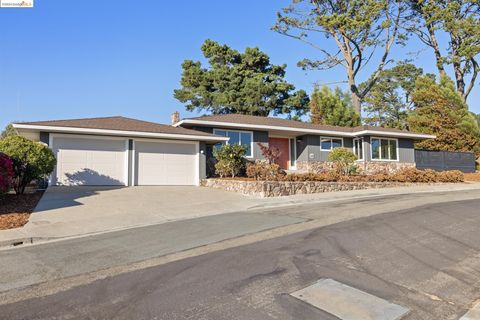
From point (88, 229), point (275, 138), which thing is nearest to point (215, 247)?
point (88, 229)

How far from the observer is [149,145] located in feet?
60.3

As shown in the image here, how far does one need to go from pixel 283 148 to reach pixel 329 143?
10.6 feet

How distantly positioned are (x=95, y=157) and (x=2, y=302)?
44.5 feet

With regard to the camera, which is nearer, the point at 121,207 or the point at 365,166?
the point at 121,207

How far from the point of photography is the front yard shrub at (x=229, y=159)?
1883 cm

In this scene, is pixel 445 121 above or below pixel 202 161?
above

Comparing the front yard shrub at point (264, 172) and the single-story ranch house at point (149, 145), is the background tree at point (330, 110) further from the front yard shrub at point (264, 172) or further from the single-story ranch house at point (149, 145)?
the front yard shrub at point (264, 172)

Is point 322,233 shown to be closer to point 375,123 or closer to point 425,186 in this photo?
point 425,186

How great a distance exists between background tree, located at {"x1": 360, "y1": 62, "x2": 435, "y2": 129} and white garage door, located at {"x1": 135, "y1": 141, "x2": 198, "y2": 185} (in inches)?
1352

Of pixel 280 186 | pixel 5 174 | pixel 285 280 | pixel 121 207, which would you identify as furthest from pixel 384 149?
pixel 285 280

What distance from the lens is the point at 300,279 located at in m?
5.08

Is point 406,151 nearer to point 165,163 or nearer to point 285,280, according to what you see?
point 165,163

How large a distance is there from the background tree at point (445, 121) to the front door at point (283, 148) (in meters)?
13.0

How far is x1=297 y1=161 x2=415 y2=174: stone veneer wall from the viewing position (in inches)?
956
